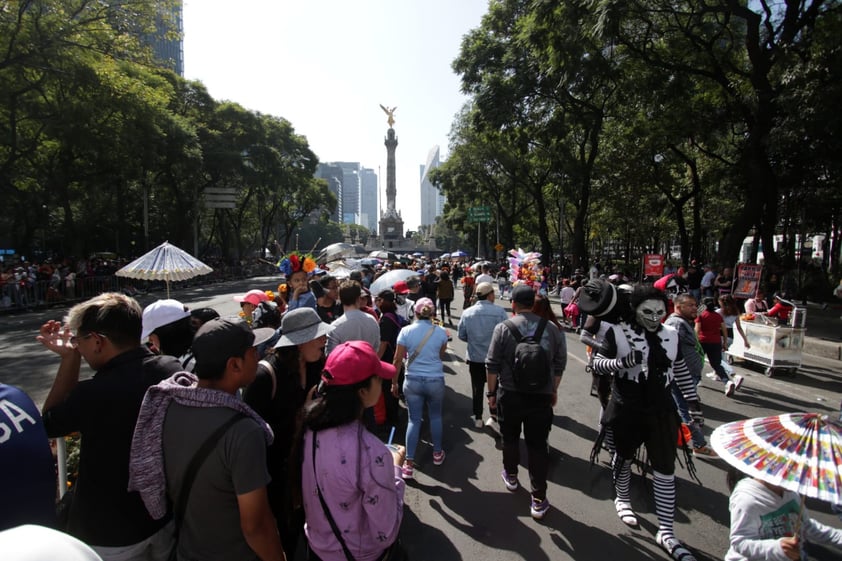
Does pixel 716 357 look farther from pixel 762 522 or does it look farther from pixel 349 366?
pixel 349 366

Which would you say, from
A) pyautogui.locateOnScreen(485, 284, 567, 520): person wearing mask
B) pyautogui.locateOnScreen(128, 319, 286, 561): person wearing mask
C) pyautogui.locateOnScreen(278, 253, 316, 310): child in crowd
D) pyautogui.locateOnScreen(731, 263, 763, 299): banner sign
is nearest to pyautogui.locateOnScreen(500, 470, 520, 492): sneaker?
pyautogui.locateOnScreen(485, 284, 567, 520): person wearing mask

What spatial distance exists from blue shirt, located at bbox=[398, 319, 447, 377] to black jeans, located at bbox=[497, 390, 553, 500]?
0.85 meters

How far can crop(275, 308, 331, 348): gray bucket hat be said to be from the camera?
289 centimetres

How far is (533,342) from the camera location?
12.6 feet

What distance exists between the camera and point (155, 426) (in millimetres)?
1845

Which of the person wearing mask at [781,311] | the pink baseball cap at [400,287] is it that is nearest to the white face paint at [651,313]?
the pink baseball cap at [400,287]

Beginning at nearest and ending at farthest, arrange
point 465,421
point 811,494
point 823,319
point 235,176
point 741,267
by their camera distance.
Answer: point 811,494 → point 465,421 → point 741,267 → point 823,319 → point 235,176

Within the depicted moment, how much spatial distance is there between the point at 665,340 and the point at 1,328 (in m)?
16.7

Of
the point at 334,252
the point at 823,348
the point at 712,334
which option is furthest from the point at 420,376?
the point at 823,348

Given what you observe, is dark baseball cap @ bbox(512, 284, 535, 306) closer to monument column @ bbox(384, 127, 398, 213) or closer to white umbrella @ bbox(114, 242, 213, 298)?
white umbrella @ bbox(114, 242, 213, 298)

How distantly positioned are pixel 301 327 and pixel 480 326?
8.99 ft

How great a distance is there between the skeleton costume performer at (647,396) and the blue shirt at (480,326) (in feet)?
5.75

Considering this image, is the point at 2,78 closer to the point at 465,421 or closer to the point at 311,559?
the point at 465,421

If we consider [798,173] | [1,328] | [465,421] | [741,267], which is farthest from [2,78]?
[798,173]
